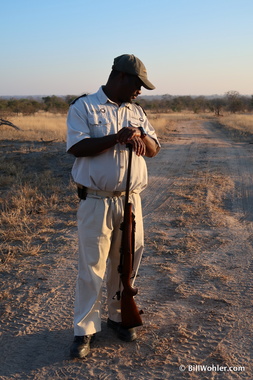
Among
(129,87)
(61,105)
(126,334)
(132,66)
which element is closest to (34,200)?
(126,334)

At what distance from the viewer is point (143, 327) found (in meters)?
3.28

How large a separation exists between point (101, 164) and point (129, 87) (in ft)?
1.69

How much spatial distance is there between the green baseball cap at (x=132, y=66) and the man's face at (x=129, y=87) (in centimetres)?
4

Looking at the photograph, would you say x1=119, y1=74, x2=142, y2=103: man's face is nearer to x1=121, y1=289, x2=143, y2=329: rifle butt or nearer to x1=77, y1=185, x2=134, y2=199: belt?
x1=77, y1=185, x2=134, y2=199: belt

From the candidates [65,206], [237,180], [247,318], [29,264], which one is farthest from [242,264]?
[237,180]

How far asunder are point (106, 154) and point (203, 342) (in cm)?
143

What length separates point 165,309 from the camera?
11.7 ft

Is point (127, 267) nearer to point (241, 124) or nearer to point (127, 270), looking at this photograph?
point (127, 270)

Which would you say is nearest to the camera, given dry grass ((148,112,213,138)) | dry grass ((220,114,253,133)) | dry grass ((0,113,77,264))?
dry grass ((0,113,77,264))

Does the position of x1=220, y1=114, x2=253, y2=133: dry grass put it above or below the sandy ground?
above

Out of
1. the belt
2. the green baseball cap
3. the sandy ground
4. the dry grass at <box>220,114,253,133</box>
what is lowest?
the sandy ground

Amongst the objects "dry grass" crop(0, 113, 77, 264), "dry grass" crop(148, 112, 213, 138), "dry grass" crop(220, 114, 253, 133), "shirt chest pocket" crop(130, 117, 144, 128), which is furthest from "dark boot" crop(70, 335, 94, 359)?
"dry grass" crop(220, 114, 253, 133)

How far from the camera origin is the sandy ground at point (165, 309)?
110 inches

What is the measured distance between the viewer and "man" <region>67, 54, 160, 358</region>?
275 cm
